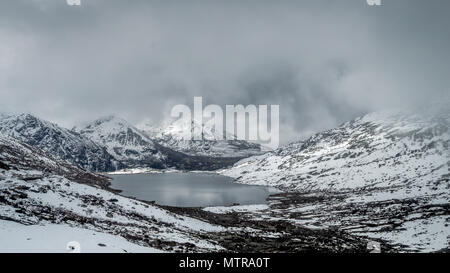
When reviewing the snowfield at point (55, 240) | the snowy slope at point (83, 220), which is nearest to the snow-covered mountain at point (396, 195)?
the snowy slope at point (83, 220)

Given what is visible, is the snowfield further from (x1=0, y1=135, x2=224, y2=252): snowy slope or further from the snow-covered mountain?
the snow-covered mountain

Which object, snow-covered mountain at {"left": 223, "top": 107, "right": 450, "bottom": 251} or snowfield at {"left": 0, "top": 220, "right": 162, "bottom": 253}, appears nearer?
Result: snowfield at {"left": 0, "top": 220, "right": 162, "bottom": 253}

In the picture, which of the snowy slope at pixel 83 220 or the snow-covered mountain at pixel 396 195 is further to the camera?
the snow-covered mountain at pixel 396 195

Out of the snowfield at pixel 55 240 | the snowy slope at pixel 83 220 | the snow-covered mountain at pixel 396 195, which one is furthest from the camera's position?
the snow-covered mountain at pixel 396 195

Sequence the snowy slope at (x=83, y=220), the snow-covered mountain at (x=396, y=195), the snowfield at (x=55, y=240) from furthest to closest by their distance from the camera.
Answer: the snow-covered mountain at (x=396, y=195) → the snowy slope at (x=83, y=220) → the snowfield at (x=55, y=240)

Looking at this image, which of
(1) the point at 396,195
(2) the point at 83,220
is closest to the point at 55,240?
(2) the point at 83,220

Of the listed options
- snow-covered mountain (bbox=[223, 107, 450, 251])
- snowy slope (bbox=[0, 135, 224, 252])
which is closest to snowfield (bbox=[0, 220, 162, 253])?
snowy slope (bbox=[0, 135, 224, 252])

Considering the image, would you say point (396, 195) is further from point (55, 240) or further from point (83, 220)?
point (55, 240)

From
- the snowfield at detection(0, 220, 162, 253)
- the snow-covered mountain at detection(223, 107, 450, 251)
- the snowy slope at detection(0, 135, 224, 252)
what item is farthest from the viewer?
the snow-covered mountain at detection(223, 107, 450, 251)

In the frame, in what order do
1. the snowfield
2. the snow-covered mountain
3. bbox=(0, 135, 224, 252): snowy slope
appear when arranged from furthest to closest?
the snow-covered mountain, bbox=(0, 135, 224, 252): snowy slope, the snowfield

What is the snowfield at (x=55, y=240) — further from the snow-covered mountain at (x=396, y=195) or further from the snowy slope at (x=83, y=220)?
the snow-covered mountain at (x=396, y=195)

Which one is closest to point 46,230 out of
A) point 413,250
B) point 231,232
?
point 231,232

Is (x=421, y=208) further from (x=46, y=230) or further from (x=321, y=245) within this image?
(x=46, y=230)
